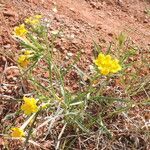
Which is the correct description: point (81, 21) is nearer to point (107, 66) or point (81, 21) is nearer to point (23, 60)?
point (23, 60)

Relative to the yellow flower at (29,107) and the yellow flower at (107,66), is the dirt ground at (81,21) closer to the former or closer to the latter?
the yellow flower at (29,107)

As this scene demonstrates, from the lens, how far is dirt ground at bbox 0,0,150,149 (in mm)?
2393

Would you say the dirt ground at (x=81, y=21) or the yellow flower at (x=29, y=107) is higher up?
the yellow flower at (x=29, y=107)

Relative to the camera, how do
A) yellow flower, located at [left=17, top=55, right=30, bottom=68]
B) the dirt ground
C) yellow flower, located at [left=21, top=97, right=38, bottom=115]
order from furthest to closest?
the dirt ground
yellow flower, located at [left=17, top=55, right=30, bottom=68]
yellow flower, located at [left=21, top=97, right=38, bottom=115]

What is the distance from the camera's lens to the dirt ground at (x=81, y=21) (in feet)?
7.85

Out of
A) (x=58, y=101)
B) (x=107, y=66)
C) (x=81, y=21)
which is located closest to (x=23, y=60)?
(x=58, y=101)

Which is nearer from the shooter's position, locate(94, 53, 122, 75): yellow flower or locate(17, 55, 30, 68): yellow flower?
locate(94, 53, 122, 75): yellow flower

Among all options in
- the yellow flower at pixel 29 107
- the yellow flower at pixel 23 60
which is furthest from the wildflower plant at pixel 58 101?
the yellow flower at pixel 29 107

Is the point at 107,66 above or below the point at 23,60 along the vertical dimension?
above

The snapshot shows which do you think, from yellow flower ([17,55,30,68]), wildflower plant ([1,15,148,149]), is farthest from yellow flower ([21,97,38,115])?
yellow flower ([17,55,30,68])

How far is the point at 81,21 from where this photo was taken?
2795 millimetres

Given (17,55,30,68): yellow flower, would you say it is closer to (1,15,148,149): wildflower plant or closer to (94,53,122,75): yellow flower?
(1,15,148,149): wildflower plant

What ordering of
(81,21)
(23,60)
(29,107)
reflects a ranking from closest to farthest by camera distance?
(29,107) < (23,60) < (81,21)

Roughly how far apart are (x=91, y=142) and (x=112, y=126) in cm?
15
